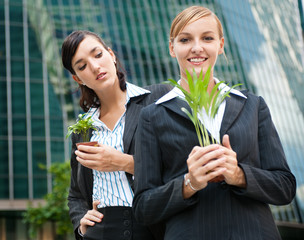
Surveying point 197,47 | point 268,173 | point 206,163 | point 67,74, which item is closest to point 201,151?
point 206,163

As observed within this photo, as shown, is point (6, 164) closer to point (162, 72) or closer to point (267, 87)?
point (162, 72)

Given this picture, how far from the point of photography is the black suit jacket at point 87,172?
124 inches

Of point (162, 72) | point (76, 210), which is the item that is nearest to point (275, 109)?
point (162, 72)

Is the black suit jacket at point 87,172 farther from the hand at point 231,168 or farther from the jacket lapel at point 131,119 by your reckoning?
the hand at point 231,168

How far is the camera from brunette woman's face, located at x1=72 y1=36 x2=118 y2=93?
3.16 metres

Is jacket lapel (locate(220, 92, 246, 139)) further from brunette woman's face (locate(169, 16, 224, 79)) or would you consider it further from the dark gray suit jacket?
brunette woman's face (locate(169, 16, 224, 79))

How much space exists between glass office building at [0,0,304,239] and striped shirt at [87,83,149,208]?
70.5 ft

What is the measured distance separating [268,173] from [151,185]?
1.75ft

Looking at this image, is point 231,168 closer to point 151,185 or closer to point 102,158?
point 151,185

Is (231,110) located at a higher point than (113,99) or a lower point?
lower

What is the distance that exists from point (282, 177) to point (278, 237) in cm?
27

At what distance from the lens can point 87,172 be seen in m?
3.29

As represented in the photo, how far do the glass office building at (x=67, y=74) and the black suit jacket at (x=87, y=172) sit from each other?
2134 cm

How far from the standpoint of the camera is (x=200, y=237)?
233 cm
